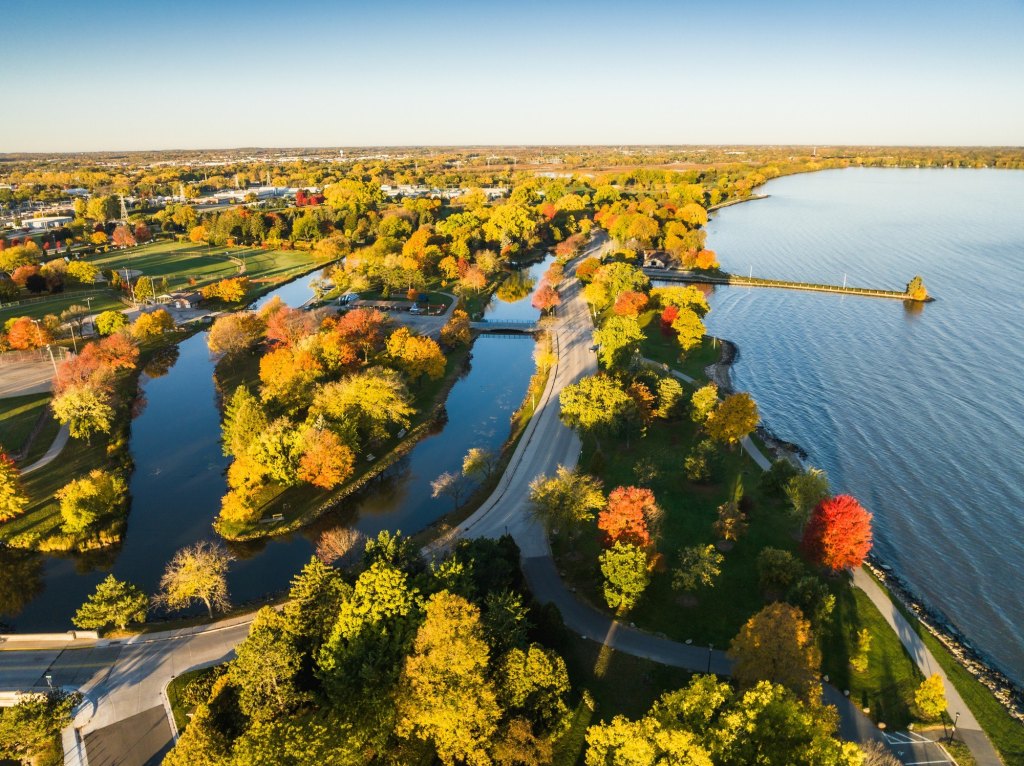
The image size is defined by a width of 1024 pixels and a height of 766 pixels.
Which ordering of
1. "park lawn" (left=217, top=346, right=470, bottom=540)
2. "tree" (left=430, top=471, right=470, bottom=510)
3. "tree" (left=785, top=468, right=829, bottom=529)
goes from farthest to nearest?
"tree" (left=430, top=471, right=470, bottom=510) → "park lawn" (left=217, top=346, right=470, bottom=540) → "tree" (left=785, top=468, right=829, bottom=529)

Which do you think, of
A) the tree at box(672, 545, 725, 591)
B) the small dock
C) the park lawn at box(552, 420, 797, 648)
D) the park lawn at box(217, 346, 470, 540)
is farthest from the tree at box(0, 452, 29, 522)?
the small dock

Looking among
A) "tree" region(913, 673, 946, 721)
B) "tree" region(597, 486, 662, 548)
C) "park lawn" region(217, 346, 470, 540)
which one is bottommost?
"park lawn" region(217, 346, 470, 540)

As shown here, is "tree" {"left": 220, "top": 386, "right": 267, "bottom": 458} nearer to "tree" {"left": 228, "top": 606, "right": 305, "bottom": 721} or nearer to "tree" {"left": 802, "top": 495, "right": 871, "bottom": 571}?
"tree" {"left": 228, "top": 606, "right": 305, "bottom": 721}

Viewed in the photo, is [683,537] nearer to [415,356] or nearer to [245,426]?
[415,356]

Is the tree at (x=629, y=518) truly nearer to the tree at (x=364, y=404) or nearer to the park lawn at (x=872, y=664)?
the park lawn at (x=872, y=664)

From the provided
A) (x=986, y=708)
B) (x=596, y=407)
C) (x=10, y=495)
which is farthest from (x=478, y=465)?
(x=10, y=495)

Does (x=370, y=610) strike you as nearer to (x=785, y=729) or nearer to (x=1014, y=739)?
(x=785, y=729)

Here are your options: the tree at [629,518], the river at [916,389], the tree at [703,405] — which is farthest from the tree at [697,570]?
the tree at [703,405]
